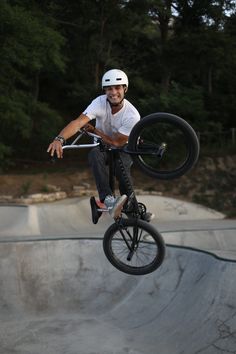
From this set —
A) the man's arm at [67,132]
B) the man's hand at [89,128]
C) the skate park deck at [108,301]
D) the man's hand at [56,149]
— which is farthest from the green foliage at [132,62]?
the man's hand at [56,149]

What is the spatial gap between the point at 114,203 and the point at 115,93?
1.38m

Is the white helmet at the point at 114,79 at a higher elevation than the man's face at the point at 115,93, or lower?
higher

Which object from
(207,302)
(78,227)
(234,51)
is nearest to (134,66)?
(234,51)

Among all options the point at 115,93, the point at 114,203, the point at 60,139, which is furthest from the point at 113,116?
the point at 114,203

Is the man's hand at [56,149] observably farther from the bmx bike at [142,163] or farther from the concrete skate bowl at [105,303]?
the concrete skate bowl at [105,303]

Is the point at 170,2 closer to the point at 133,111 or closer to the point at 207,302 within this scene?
the point at 207,302

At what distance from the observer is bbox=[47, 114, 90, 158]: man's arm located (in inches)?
232

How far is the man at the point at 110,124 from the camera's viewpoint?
6.13 m

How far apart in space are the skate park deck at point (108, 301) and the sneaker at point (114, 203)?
168 inches

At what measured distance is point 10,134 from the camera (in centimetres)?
2755

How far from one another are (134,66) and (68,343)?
25.2m

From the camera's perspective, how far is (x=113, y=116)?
634 centimetres

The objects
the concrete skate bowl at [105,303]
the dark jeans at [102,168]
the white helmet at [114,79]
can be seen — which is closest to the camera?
the white helmet at [114,79]

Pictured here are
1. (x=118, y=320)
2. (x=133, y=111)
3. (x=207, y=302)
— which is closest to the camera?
(x=133, y=111)
